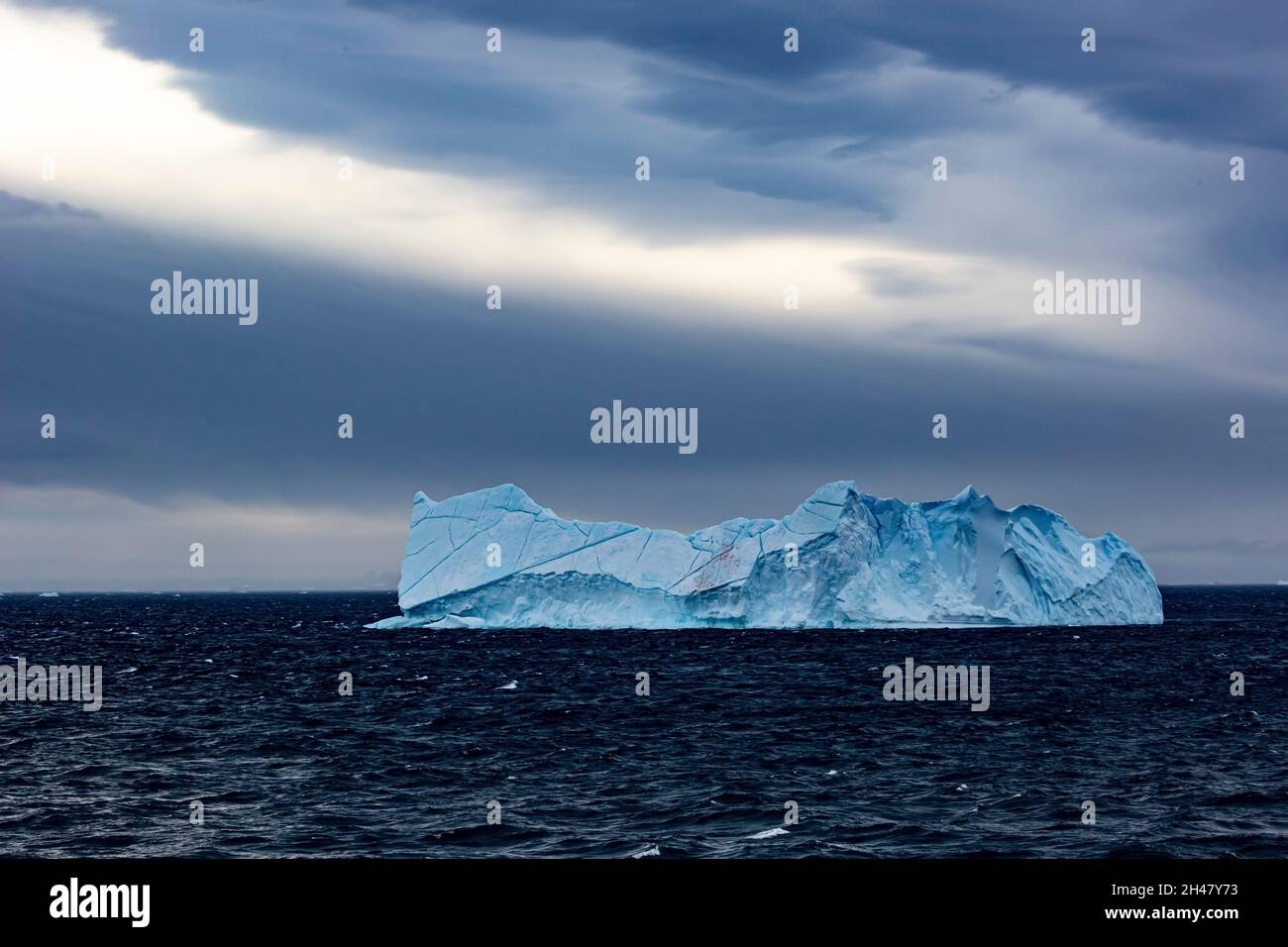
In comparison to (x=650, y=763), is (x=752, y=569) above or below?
above

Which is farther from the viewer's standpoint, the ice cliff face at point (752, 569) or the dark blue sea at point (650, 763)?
the ice cliff face at point (752, 569)

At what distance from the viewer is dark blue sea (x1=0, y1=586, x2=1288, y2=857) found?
48.8ft

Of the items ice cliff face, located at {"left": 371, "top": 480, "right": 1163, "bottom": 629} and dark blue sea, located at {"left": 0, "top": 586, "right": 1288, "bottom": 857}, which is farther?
ice cliff face, located at {"left": 371, "top": 480, "right": 1163, "bottom": 629}

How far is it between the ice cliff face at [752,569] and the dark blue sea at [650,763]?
19.5 ft

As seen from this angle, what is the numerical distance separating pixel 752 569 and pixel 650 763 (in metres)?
27.4

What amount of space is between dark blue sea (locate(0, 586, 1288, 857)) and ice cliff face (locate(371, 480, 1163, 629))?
594 centimetres

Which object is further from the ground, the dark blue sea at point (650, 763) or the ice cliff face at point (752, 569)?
the ice cliff face at point (752, 569)

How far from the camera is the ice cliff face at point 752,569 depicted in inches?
1907

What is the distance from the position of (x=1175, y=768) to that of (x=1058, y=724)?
5.86m

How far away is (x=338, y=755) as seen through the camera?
21516 mm

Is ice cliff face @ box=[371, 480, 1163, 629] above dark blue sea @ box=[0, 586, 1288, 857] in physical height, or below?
above

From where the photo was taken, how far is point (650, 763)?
20625 millimetres

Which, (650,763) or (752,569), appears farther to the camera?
(752,569)
